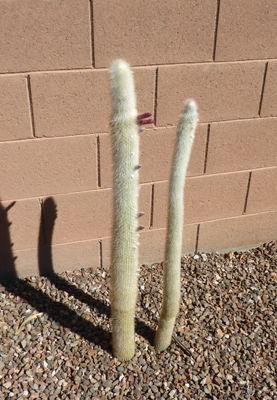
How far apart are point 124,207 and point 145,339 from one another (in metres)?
0.94

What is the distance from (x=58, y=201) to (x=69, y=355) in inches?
35.6

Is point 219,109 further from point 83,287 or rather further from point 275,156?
point 83,287

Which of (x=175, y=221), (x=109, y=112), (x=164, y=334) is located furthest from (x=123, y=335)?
(x=109, y=112)

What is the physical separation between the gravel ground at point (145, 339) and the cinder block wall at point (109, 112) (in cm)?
27

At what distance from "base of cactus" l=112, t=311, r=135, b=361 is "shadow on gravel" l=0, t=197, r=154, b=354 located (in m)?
0.11

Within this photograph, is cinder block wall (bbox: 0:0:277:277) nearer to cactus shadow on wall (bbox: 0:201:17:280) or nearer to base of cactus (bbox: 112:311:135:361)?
cactus shadow on wall (bbox: 0:201:17:280)

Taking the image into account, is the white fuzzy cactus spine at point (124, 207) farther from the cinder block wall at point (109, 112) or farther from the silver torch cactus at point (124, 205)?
the cinder block wall at point (109, 112)

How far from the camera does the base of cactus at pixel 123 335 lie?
1.91 metres

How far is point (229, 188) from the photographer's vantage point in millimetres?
2785

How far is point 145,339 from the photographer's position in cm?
219

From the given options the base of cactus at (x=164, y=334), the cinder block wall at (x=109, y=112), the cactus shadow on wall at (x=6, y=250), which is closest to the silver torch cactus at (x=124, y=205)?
the base of cactus at (x=164, y=334)

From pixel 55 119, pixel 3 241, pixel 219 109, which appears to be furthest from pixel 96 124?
pixel 3 241

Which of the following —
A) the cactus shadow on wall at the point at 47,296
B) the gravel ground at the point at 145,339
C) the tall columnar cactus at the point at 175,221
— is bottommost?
the gravel ground at the point at 145,339

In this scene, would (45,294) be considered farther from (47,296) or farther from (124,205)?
(124,205)
